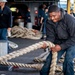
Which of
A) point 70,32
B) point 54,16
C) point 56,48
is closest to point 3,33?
Result: point 56,48

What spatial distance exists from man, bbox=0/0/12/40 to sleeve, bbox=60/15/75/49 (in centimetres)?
340

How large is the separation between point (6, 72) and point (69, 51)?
223cm

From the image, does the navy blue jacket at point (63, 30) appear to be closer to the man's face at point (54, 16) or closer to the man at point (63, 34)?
the man at point (63, 34)

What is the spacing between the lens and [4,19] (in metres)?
8.59

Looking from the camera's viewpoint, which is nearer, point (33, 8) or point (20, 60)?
point (20, 60)

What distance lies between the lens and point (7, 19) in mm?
8555

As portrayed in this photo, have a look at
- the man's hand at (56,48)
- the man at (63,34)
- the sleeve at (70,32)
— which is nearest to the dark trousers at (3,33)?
the man at (63,34)

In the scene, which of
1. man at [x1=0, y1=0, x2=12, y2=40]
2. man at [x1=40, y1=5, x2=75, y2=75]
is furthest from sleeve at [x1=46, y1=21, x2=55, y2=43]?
man at [x1=0, y1=0, x2=12, y2=40]

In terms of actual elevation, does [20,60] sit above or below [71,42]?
below

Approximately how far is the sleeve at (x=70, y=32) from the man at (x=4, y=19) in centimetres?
340

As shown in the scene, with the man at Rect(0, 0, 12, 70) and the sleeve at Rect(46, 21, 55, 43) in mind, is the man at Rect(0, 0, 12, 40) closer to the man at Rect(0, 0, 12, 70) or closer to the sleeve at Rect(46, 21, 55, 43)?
the man at Rect(0, 0, 12, 70)

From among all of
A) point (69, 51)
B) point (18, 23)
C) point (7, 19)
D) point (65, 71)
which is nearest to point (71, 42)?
point (69, 51)

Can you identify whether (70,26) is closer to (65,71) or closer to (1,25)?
(65,71)

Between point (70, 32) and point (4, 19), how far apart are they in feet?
12.0
